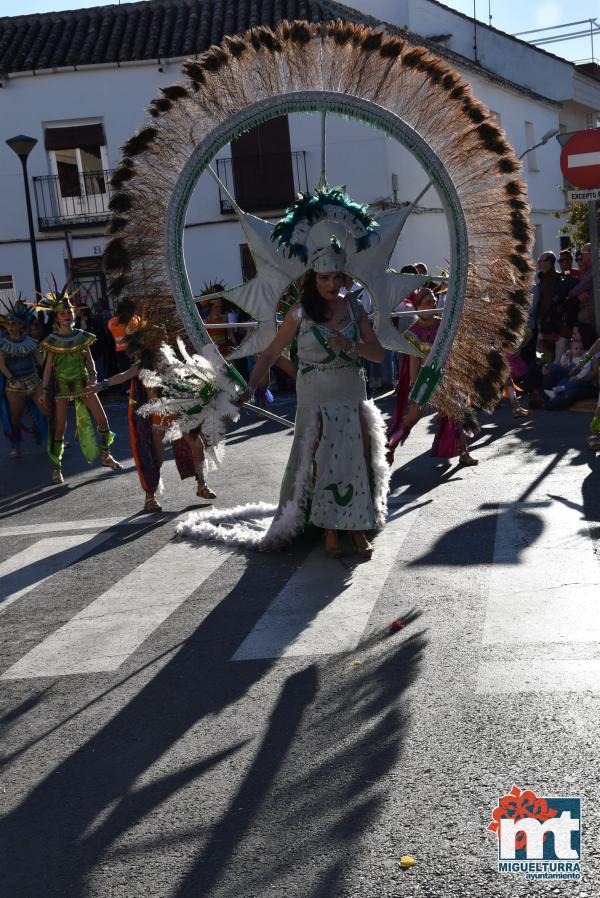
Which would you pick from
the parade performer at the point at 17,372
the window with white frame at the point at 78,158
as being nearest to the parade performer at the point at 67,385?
the parade performer at the point at 17,372

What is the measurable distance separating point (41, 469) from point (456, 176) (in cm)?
711

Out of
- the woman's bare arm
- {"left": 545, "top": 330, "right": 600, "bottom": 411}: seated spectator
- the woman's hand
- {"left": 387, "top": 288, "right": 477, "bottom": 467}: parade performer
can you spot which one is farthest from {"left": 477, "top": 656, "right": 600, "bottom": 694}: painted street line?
{"left": 545, "top": 330, "right": 600, "bottom": 411}: seated spectator

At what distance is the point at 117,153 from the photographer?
1091 inches

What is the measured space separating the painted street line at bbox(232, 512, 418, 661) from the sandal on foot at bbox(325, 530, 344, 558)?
6 cm

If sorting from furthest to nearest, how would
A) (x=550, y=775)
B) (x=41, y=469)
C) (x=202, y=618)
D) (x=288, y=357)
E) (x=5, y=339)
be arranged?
(x=5, y=339)
(x=41, y=469)
(x=288, y=357)
(x=202, y=618)
(x=550, y=775)

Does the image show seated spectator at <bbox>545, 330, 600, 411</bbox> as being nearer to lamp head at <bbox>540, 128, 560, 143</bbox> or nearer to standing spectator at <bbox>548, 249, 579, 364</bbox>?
standing spectator at <bbox>548, 249, 579, 364</bbox>

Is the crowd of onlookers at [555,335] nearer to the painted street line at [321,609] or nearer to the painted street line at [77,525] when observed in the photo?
the painted street line at [77,525]

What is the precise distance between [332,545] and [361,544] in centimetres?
19

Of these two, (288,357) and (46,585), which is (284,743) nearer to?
(46,585)

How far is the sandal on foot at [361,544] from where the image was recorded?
295 inches

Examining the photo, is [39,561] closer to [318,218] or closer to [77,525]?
[77,525]

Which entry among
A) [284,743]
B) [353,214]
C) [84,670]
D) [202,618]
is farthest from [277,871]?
[353,214]

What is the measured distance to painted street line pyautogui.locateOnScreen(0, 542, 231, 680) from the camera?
597cm

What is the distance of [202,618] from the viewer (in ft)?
21.3
